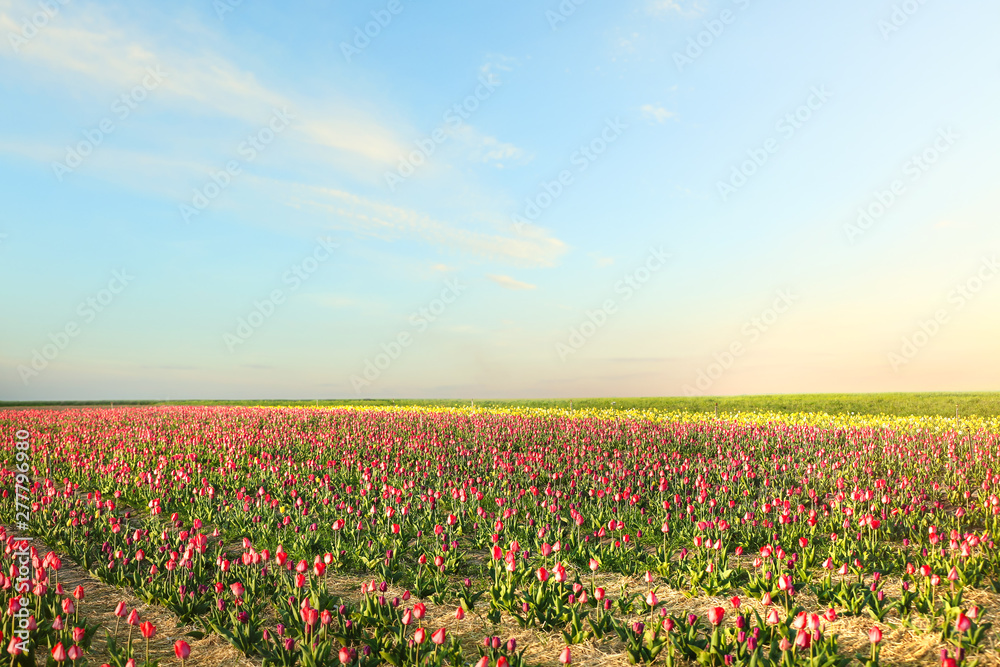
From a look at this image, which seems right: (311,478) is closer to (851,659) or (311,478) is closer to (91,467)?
(91,467)

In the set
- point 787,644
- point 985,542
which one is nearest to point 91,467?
point 787,644

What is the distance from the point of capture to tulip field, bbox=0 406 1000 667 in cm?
488

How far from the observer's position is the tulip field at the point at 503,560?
4875 millimetres

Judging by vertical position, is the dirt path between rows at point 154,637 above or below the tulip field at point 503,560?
below

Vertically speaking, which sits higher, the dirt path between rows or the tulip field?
the tulip field

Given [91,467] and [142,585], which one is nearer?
[142,585]

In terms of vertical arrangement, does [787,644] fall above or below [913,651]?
above

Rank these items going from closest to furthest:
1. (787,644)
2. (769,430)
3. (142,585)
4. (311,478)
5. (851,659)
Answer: (787,644)
(851,659)
(142,585)
(311,478)
(769,430)

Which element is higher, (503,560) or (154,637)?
(503,560)

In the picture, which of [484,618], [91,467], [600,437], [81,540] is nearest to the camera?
[484,618]

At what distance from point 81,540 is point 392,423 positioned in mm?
10831

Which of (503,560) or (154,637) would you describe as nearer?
(154,637)

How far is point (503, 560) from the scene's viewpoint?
6.61 metres

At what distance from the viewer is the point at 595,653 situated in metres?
4.93
